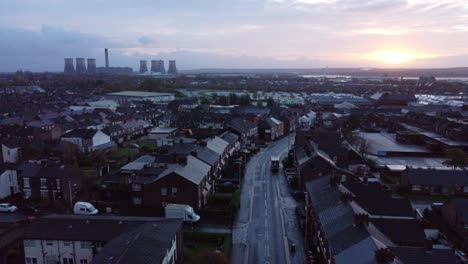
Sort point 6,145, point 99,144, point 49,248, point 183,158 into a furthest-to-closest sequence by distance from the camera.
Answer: point 99,144
point 6,145
point 183,158
point 49,248

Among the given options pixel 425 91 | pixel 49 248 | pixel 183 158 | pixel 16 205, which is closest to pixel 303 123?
pixel 183 158

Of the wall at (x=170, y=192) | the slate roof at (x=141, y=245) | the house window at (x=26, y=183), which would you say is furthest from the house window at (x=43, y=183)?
the slate roof at (x=141, y=245)

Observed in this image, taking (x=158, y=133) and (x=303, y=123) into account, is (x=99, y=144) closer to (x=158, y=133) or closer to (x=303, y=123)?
(x=158, y=133)

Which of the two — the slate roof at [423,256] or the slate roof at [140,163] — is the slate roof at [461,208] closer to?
the slate roof at [423,256]

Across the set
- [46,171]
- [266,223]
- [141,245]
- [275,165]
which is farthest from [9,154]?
[141,245]

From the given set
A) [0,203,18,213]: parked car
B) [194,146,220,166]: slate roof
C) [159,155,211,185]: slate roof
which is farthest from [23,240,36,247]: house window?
[194,146,220,166]: slate roof

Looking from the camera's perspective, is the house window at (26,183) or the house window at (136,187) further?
the house window at (26,183)

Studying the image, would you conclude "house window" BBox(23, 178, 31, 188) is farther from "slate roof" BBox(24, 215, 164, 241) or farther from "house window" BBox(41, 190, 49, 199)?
"slate roof" BBox(24, 215, 164, 241)
